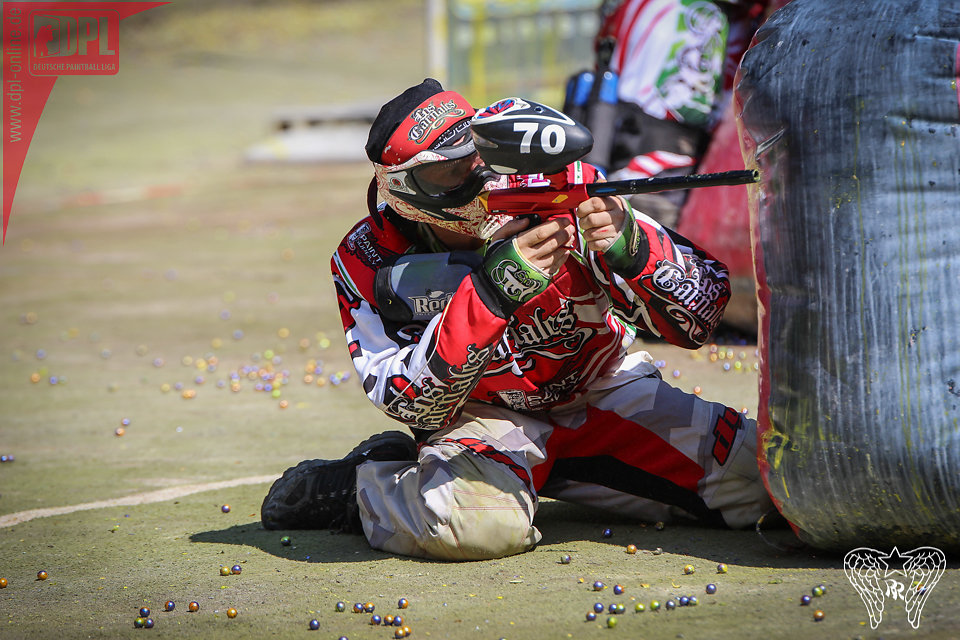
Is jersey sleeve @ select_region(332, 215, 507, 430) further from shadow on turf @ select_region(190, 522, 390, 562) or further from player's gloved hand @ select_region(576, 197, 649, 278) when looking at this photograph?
shadow on turf @ select_region(190, 522, 390, 562)

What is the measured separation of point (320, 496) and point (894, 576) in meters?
1.61

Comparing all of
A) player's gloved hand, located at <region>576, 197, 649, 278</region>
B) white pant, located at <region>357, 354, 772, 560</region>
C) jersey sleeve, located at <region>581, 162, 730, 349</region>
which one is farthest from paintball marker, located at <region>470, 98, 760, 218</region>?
white pant, located at <region>357, 354, 772, 560</region>

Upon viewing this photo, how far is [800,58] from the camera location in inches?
91.7

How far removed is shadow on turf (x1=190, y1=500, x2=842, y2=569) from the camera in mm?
2623

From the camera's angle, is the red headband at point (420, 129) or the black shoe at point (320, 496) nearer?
the red headband at point (420, 129)

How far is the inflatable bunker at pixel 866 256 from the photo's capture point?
222cm

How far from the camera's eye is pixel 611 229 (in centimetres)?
259

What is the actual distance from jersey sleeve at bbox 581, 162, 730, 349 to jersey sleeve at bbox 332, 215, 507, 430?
365mm

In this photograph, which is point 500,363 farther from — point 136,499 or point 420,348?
point 136,499

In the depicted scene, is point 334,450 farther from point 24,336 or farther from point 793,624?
point 24,336

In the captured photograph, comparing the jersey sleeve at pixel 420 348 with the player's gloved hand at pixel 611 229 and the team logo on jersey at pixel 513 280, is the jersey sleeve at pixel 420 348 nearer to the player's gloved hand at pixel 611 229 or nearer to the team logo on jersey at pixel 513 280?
the team logo on jersey at pixel 513 280

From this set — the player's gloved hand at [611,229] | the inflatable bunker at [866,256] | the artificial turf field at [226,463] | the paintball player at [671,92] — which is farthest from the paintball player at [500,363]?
the paintball player at [671,92]

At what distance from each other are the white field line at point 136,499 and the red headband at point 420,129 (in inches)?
60.2

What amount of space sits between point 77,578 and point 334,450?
1.25 m
